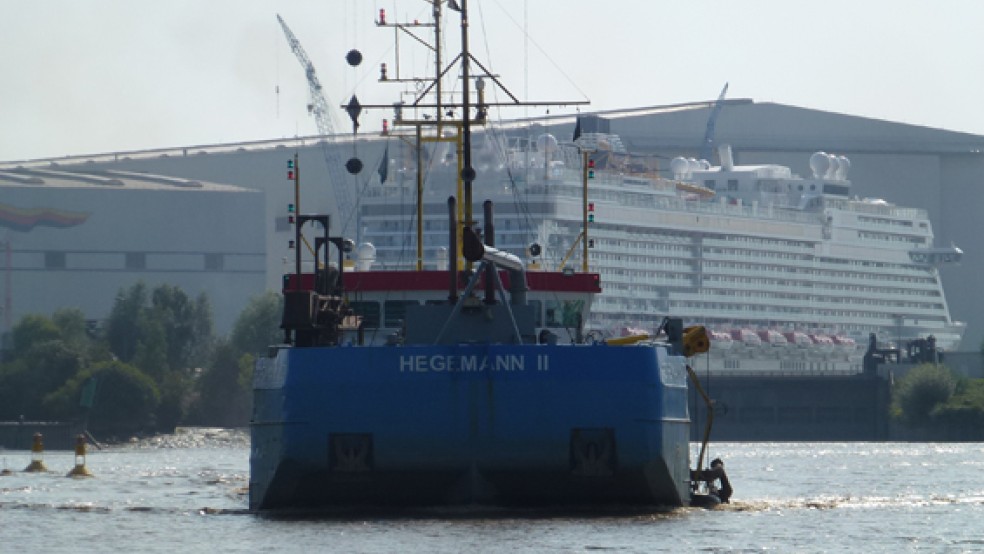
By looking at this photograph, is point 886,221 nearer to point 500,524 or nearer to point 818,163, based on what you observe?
point 818,163

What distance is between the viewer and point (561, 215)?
143875 mm

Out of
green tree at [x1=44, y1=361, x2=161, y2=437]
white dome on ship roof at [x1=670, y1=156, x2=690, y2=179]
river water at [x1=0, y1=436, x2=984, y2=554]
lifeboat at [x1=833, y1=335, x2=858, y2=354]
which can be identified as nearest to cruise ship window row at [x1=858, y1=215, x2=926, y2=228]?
white dome on ship roof at [x1=670, y1=156, x2=690, y2=179]

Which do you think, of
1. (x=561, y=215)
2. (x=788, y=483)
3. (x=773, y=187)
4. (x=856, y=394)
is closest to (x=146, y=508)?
(x=788, y=483)

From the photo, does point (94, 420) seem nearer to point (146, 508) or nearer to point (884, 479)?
point (884, 479)

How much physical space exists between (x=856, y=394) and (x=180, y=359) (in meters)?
43.9

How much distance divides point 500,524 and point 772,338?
407ft

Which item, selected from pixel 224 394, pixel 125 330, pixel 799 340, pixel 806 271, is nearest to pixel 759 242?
pixel 806 271

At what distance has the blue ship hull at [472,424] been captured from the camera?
42.5m

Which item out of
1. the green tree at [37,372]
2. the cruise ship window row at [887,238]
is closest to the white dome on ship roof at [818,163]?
the cruise ship window row at [887,238]

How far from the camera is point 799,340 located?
547 ft

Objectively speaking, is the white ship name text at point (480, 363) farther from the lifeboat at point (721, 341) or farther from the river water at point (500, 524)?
the lifeboat at point (721, 341)

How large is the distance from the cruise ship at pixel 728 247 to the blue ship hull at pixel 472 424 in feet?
250

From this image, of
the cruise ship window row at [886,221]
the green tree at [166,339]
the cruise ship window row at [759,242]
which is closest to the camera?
the green tree at [166,339]

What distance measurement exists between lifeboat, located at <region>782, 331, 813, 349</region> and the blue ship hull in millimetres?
123937
